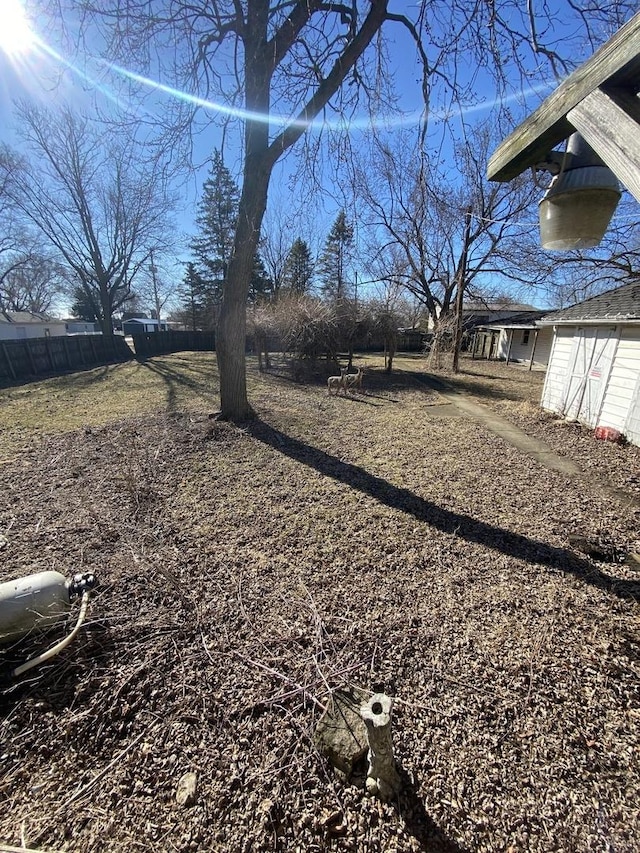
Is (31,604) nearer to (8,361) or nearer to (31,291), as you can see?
(8,361)

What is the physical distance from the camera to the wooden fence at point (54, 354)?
12.4m

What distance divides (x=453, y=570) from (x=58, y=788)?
9.36 feet

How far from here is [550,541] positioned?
342cm

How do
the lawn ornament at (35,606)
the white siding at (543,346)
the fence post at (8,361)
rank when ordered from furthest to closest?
the white siding at (543,346)
the fence post at (8,361)
the lawn ornament at (35,606)

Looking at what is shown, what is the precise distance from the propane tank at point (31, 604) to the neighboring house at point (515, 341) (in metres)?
21.8

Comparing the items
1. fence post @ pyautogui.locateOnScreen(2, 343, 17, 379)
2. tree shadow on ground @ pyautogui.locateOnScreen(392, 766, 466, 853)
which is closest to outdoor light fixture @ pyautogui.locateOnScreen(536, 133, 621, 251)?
tree shadow on ground @ pyautogui.locateOnScreen(392, 766, 466, 853)

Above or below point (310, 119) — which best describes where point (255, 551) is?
below

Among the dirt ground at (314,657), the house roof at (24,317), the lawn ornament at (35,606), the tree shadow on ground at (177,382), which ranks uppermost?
the house roof at (24,317)

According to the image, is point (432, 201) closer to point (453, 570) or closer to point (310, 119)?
point (310, 119)

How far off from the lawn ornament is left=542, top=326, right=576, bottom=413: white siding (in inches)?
400

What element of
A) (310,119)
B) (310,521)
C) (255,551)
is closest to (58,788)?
(255,551)

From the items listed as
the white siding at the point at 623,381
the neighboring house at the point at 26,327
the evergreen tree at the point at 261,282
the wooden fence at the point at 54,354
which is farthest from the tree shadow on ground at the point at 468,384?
the neighboring house at the point at 26,327

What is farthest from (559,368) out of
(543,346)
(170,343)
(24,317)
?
(24,317)

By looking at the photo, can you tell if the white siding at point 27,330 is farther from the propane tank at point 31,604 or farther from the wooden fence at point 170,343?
the propane tank at point 31,604
